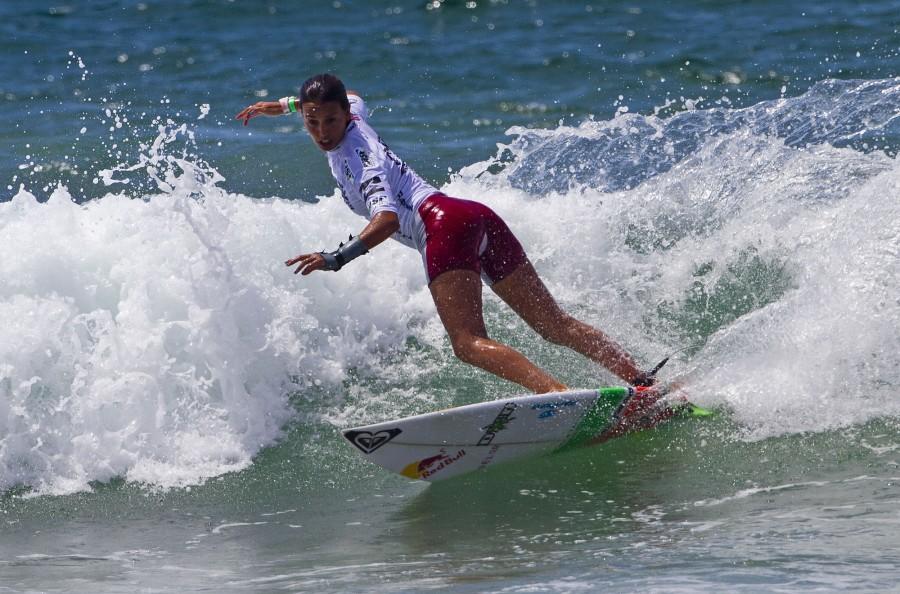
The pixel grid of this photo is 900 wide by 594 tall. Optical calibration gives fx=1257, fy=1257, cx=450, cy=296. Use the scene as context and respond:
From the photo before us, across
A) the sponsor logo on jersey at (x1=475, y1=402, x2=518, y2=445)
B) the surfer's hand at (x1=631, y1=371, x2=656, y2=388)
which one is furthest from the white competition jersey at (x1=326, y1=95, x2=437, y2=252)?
the surfer's hand at (x1=631, y1=371, x2=656, y2=388)

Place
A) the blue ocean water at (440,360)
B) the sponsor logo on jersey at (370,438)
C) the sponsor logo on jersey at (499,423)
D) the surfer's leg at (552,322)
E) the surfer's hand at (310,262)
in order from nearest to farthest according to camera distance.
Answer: the blue ocean water at (440,360) → the surfer's hand at (310,262) → the sponsor logo on jersey at (370,438) → the sponsor logo on jersey at (499,423) → the surfer's leg at (552,322)

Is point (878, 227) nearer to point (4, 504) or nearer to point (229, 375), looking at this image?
point (229, 375)

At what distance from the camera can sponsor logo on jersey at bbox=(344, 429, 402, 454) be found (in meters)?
5.62

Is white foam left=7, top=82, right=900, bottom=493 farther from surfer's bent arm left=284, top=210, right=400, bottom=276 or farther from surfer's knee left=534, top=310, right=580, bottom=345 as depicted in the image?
→ surfer's bent arm left=284, top=210, right=400, bottom=276

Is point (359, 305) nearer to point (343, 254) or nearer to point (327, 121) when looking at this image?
point (327, 121)

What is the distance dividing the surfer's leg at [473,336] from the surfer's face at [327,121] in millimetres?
841

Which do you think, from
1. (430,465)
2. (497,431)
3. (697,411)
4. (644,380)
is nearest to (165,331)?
(430,465)

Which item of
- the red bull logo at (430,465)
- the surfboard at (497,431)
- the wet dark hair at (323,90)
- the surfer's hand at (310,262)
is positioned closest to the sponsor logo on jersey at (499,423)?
the surfboard at (497,431)

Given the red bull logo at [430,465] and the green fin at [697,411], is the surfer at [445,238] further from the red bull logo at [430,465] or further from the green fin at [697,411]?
the red bull logo at [430,465]

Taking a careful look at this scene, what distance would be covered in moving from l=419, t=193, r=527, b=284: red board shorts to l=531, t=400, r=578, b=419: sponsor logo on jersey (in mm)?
738

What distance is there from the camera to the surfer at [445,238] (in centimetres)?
594

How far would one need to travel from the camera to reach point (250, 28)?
678 inches

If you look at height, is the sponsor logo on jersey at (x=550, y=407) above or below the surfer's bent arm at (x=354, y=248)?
below

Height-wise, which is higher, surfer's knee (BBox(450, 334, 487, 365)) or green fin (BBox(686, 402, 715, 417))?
surfer's knee (BBox(450, 334, 487, 365))
